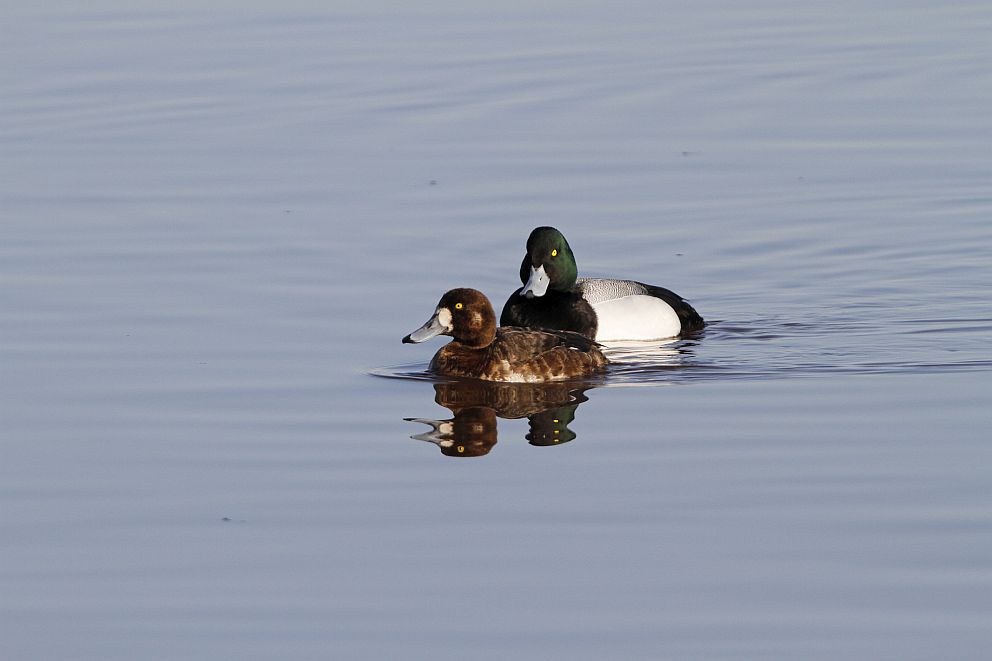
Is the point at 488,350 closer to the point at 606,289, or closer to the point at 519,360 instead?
the point at 519,360

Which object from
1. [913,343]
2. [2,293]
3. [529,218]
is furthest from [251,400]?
[529,218]

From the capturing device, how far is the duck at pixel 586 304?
11406mm

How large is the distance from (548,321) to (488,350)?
1518 mm

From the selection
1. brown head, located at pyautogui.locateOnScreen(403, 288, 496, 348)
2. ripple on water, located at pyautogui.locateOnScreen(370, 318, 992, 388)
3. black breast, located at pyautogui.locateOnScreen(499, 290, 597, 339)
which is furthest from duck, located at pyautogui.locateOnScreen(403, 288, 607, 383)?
black breast, located at pyautogui.locateOnScreen(499, 290, 597, 339)

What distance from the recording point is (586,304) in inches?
462

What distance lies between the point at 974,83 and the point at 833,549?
515 inches

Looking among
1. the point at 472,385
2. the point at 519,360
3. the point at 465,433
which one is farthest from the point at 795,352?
the point at 465,433

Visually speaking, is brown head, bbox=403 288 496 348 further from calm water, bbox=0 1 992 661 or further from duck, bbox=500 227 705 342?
duck, bbox=500 227 705 342

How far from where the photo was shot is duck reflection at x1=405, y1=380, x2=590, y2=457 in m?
8.37

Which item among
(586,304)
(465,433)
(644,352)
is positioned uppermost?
(586,304)

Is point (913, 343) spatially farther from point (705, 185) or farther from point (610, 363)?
point (705, 185)

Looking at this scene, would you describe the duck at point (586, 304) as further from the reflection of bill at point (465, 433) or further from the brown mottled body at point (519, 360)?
the reflection of bill at point (465, 433)

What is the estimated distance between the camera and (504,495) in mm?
7246

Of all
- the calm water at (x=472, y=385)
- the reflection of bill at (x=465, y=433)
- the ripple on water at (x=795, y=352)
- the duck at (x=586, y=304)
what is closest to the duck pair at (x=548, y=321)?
the duck at (x=586, y=304)
